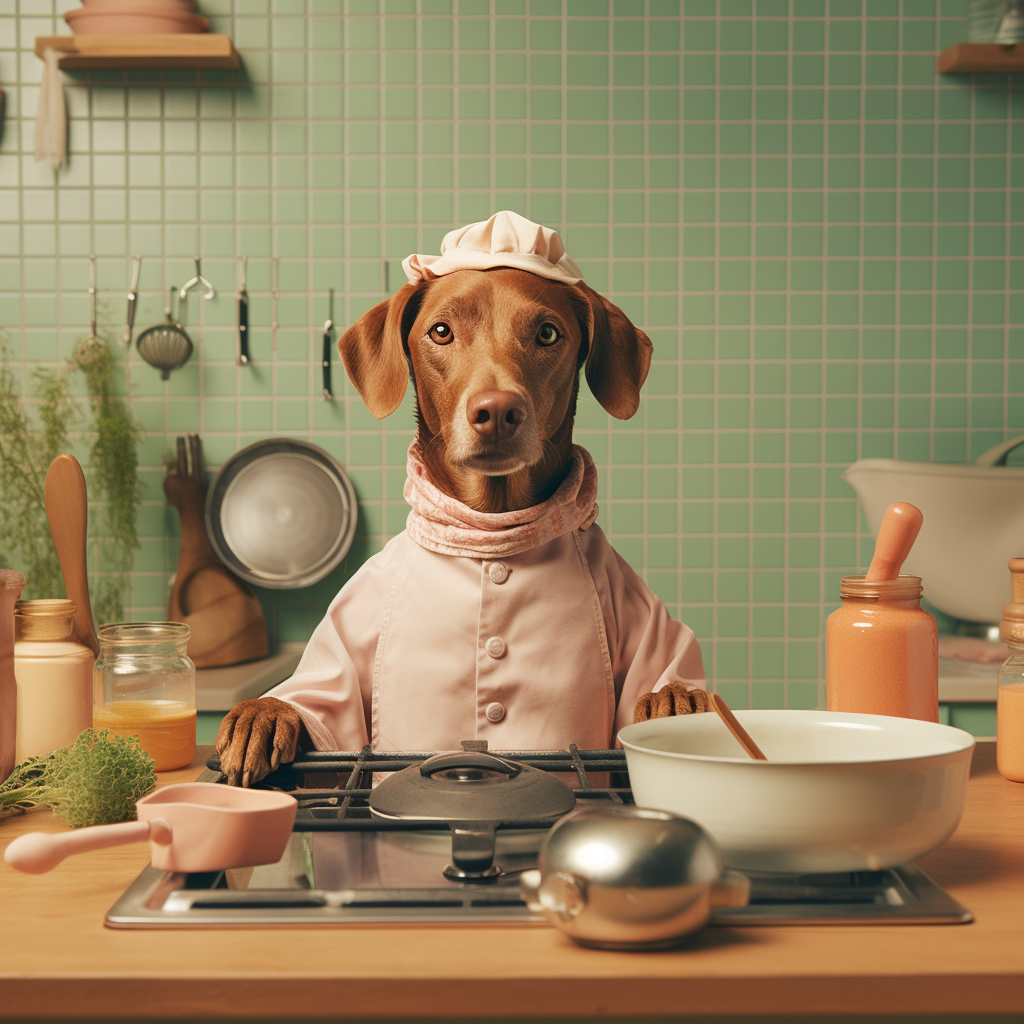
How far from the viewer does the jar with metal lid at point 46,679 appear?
796mm

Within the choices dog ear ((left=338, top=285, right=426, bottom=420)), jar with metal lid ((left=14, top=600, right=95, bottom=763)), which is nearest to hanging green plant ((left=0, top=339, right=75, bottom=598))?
dog ear ((left=338, top=285, right=426, bottom=420))

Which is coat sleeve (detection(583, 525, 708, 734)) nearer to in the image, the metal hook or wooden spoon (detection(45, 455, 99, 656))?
wooden spoon (detection(45, 455, 99, 656))

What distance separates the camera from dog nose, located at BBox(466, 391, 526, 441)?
1003 millimetres

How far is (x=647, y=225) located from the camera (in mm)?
2174

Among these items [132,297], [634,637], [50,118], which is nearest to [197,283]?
[132,297]

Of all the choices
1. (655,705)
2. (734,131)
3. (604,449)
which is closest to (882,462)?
(604,449)

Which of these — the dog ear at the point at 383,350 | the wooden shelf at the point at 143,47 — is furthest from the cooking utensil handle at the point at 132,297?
the dog ear at the point at 383,350

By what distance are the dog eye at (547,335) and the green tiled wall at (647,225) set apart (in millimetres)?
1082

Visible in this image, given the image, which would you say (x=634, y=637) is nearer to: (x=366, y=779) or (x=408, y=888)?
(x=366, y=779)

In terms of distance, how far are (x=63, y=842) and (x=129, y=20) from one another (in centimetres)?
203

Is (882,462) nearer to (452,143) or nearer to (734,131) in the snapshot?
(734,131)

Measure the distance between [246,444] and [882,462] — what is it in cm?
138

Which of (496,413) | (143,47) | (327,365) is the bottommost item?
(496,413)

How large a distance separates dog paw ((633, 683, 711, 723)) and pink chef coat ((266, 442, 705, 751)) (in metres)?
0.05
